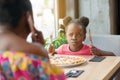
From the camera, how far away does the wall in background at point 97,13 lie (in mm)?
3723

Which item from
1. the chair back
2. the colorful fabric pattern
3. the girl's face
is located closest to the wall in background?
the chair back

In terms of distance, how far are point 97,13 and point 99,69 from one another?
1.81m

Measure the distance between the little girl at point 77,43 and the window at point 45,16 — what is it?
65 cm

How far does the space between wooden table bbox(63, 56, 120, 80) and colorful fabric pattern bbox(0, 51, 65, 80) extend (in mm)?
801

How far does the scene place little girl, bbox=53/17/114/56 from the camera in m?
2.62

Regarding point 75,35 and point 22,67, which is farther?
point 75,35

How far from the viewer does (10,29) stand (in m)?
1.06

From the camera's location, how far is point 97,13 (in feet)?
12.3

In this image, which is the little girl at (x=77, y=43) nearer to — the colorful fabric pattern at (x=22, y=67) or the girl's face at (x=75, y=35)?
the girl's face at (x=75, y=35)

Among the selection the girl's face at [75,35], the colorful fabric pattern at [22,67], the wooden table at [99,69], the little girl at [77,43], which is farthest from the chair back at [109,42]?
the colorful fabric pattern at [22,67]

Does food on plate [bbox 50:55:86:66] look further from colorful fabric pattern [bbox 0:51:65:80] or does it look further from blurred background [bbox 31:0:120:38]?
blurred background [bbox 31:0:120:38]

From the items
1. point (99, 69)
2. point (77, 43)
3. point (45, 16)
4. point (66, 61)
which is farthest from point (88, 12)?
point (99, 69)

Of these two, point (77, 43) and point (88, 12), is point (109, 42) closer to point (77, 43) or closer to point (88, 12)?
point (77, 43)

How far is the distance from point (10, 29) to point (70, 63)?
3.70 ft
